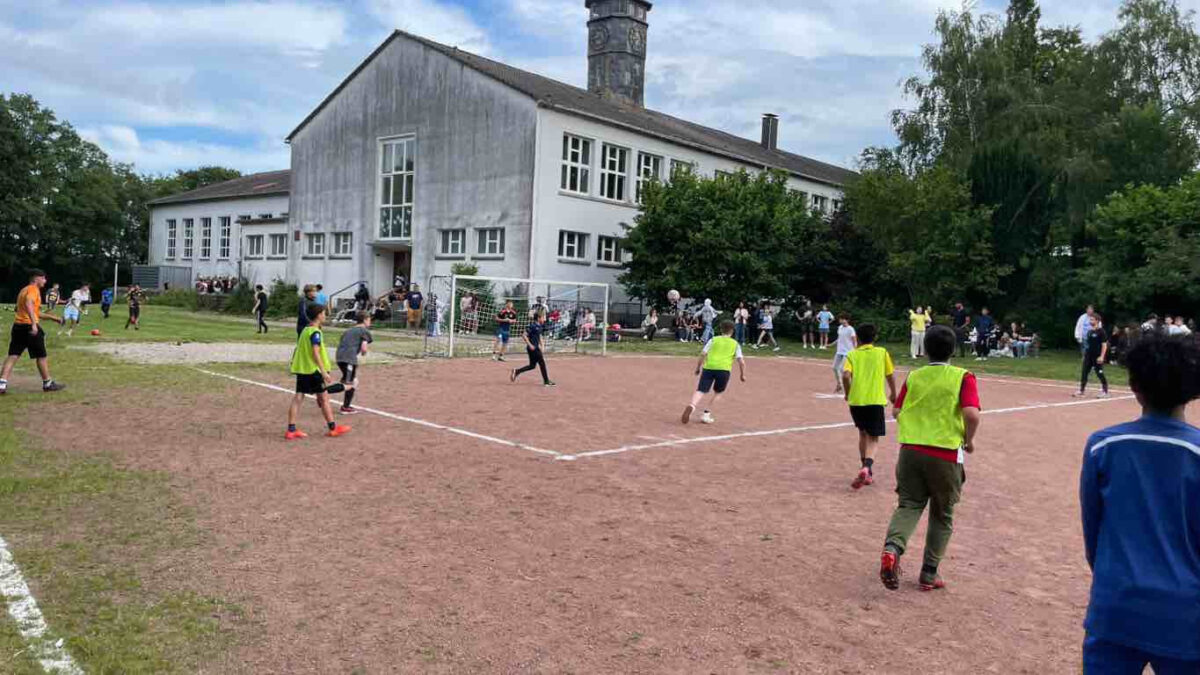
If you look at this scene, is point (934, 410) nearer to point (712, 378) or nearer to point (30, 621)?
point (30, 621)

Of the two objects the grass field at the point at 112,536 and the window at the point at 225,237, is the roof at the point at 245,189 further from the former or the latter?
the grass field at the point at 112,536

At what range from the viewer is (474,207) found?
38281 millimetres

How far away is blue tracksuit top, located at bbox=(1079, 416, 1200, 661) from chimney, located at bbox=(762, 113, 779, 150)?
57312mm

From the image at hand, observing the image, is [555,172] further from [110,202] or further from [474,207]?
[110,202]

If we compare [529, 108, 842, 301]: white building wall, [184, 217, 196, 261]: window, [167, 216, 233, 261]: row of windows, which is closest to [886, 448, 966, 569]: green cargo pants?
[529, 108, 842, 301]: white building wall

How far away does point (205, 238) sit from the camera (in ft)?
183

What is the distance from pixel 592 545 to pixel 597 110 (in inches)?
1363

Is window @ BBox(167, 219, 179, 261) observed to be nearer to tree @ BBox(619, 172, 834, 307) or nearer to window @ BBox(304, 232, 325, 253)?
window @ BBox(304, 232, 325, 253)

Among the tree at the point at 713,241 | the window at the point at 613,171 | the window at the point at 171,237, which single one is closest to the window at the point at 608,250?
the window at the point at 613,171

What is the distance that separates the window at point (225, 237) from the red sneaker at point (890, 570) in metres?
53.7

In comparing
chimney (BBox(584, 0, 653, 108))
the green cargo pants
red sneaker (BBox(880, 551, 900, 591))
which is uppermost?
chimney (BBox(584, 0, 653, 108))

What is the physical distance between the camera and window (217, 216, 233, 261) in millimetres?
53969

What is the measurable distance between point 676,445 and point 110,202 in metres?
67.9

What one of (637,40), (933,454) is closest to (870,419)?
(933,454)
